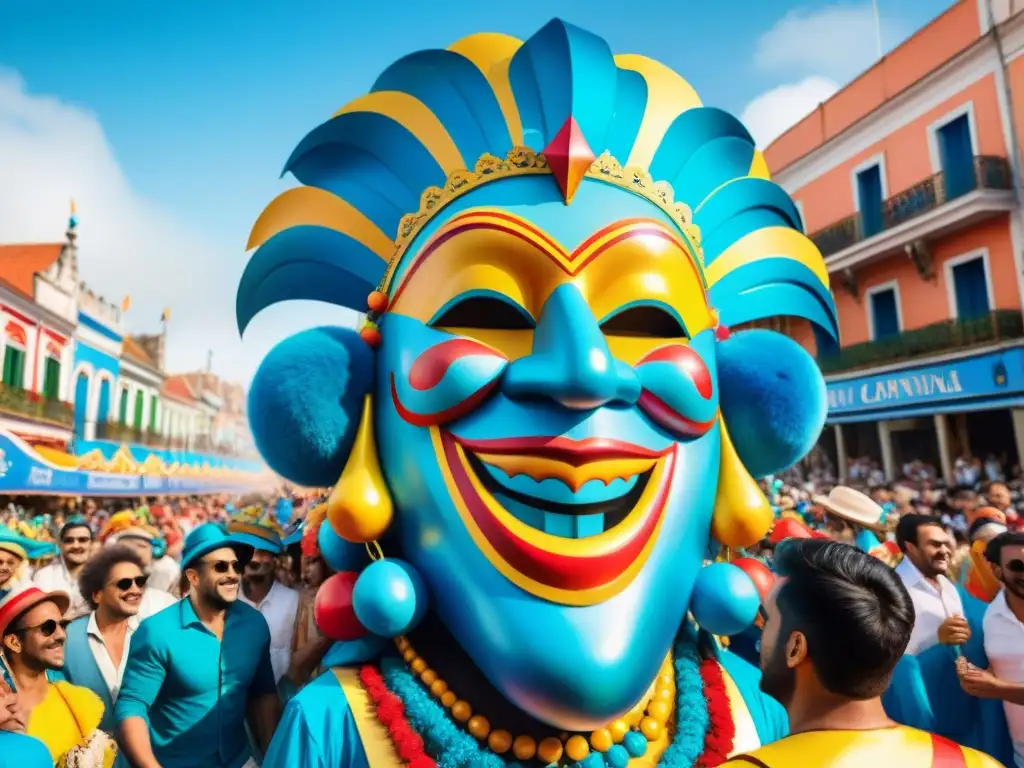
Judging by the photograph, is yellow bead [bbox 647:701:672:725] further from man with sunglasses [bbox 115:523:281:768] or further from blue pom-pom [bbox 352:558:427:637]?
man with sunglasses [bbox 115:523:281:768]

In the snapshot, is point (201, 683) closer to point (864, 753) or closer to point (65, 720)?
point (65, 720)

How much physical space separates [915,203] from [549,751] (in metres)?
14.8

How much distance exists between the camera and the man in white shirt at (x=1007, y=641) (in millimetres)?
2580

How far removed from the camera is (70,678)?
110 inches

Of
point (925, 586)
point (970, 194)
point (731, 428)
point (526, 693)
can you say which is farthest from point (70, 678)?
point (970, 194)

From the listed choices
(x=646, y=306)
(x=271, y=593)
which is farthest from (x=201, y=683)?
(x=646, y=306)

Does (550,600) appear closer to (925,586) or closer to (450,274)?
(450,274)

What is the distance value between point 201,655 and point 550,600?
58.5 inches

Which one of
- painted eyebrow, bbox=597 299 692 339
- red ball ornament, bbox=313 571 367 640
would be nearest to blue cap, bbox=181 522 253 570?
red ball ornament, bbox=313 571 367 640

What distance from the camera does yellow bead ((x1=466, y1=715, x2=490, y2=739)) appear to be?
1857 millimetres

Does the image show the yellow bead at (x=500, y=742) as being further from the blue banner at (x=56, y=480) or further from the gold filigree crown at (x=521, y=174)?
the blue banner at (x=56, y=480)

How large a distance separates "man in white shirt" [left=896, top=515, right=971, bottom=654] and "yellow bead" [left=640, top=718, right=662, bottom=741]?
4.81 ft

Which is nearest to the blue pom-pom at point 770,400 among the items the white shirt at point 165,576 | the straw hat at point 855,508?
the straw hat at point 855,508

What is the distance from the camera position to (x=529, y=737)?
1850mm
